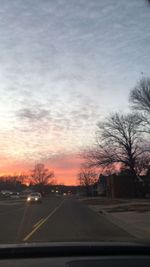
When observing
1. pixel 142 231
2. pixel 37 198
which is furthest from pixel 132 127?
pixel 142 231

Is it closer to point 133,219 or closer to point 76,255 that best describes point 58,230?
point 133,219

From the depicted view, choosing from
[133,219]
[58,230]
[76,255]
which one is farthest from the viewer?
[133,219]

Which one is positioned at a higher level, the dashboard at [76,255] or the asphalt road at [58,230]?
the asphalt road at [58,230]

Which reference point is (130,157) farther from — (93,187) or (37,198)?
(93,187)

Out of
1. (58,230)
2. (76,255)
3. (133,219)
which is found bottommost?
(76,255)

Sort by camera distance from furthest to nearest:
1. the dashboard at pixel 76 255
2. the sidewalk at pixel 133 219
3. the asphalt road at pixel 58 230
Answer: the sidewalk at pixel 133 219 → the asphalt road at pixel 58 230 → the dashboard at pixel 76 255

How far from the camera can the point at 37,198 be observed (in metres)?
69.3

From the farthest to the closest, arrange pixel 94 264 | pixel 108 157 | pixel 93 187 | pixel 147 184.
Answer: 1. pixel 93 187
2. pixel 147 184
3. pixel 108 157
4. pixel 94 264

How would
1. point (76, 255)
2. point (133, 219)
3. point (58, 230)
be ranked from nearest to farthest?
point (76, 255) → point (58, 230) → point (133, 219)

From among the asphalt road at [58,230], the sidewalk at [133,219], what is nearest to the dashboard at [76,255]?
the asphalt road at [58,230]

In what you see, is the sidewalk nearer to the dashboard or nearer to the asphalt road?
the asphalt road

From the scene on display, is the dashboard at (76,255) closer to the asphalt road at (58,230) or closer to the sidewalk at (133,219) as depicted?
the asphalt road at (58,230)

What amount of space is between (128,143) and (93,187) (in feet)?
319

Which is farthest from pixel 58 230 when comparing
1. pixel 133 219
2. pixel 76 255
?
pixel 76 255
